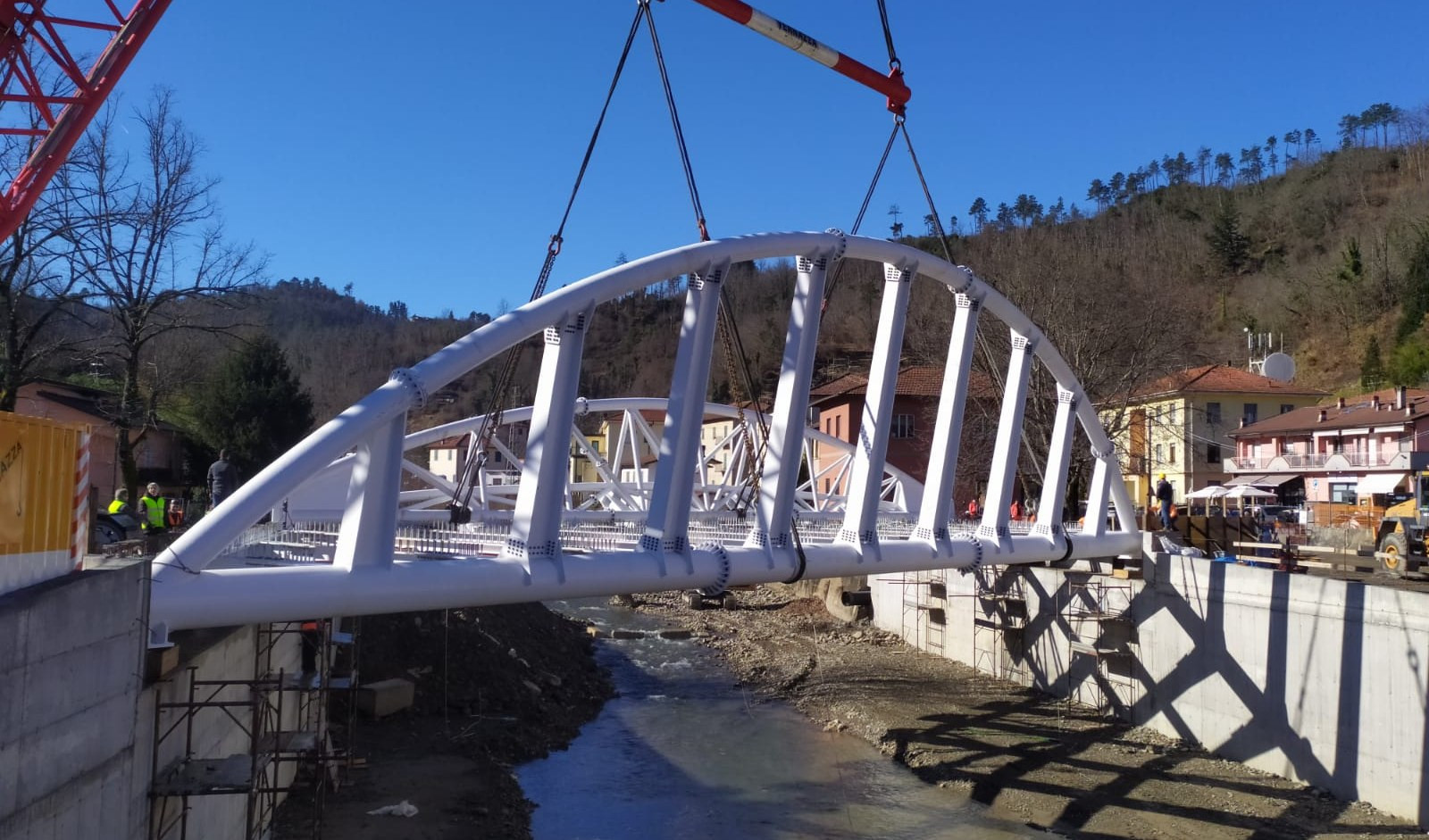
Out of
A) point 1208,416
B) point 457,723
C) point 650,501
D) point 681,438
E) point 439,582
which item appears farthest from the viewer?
point 1208,416

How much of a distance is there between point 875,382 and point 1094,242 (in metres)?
72.3

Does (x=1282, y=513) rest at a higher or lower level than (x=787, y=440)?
lower

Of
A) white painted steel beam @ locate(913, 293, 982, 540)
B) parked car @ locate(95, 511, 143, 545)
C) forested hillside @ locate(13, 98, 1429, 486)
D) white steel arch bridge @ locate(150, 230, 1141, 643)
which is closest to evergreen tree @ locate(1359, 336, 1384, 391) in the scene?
forested hillside @ locate(13, 98, 1429, 486)

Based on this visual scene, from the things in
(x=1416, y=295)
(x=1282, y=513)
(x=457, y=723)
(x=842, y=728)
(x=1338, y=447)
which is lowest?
(x=842, y=728)

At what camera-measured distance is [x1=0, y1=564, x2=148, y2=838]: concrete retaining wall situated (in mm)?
7258

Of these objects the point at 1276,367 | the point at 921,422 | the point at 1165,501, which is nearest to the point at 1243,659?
the point at 1165,501

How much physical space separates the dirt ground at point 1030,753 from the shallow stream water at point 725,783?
39.1 inches

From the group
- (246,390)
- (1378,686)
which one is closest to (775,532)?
(1378,686)

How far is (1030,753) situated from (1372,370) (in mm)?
53463

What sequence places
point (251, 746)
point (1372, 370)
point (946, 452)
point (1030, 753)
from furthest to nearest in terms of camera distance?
point (1372, 370), point (1030, 753), point (946, 452), point (251, 746)

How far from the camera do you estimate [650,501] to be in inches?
696

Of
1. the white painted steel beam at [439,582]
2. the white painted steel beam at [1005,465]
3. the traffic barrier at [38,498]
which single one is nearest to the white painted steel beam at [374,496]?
the white painted steel beam at [439,582]

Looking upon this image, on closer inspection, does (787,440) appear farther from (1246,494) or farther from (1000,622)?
(1246,494)

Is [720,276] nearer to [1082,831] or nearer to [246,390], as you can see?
[1082,831]
